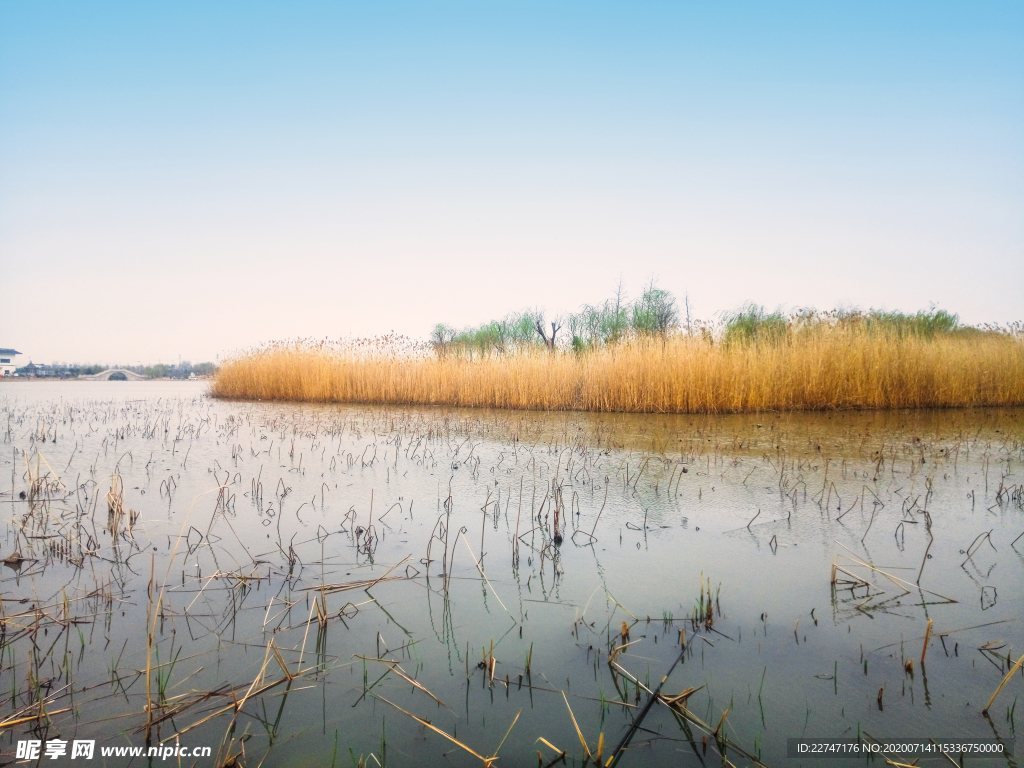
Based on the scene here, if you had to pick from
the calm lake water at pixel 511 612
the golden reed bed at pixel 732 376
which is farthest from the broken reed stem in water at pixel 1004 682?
the golden reed bed at pixel 732 376

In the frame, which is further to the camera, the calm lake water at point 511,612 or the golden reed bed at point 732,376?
the golden reed bed at point 732,376

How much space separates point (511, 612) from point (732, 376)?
8.50m

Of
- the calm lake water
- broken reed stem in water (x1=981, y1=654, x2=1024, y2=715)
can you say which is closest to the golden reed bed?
the calm lake water

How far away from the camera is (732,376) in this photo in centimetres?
952

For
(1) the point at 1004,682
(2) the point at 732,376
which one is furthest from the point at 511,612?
(2) the point at 732,376

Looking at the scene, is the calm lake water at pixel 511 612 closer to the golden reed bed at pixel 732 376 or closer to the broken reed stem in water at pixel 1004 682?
the broken reed stem in water at pixel 1004 682

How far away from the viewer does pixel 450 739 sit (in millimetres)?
1298

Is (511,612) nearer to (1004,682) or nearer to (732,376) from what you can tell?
(1004,682)

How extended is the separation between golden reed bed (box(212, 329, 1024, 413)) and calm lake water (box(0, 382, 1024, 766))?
5.36 metres

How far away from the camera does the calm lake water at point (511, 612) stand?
135cm

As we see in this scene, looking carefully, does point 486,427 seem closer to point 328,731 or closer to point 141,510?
point 141,510

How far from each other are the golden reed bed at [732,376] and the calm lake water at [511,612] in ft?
17.6

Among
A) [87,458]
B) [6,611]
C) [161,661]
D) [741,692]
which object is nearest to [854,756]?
[741,692]

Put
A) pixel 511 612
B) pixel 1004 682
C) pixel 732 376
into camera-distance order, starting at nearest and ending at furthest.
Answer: pixel 1004 682
pixel 511 612
pixel 732 376
